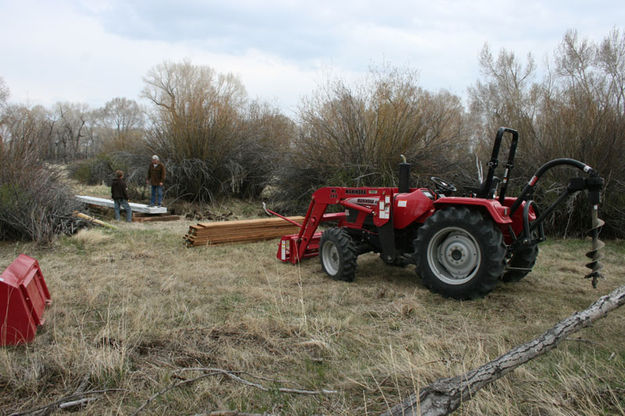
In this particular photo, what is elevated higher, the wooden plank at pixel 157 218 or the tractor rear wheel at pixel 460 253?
the tractor rear wheel at pixel 460 253

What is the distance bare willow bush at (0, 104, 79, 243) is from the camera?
733 cm

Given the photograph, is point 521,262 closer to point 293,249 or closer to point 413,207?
point 413,207

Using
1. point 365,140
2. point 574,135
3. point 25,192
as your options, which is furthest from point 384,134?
point 25,192

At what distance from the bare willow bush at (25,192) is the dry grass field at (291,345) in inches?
83.9

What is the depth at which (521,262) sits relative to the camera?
5.14 m

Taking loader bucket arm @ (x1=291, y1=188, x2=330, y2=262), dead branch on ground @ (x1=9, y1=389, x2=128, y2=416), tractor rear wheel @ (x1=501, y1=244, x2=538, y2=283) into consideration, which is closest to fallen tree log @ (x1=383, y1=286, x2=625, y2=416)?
dead branch on ground @ (x1=9, y1=389, x2=128, y2=416)

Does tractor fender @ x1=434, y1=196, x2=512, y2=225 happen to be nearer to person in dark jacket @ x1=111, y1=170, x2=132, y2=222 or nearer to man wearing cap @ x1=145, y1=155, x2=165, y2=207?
person in dark jacket @ x1=111, y1=170, x2=132, y2=222

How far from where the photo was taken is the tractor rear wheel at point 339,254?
5.29 meters

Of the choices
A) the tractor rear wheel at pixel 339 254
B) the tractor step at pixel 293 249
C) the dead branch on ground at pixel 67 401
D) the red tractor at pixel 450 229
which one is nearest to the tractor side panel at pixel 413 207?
the red tractor at pixel 450 229

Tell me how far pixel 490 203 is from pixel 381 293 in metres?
1.44

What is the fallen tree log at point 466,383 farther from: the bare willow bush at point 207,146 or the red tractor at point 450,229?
the bare willow bush at point 207,146

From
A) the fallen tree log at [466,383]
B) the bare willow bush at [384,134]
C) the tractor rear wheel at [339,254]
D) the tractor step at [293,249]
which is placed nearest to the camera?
the fallen tree log at [466,383]

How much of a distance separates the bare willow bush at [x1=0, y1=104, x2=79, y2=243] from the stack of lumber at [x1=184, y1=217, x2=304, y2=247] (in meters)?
2.29

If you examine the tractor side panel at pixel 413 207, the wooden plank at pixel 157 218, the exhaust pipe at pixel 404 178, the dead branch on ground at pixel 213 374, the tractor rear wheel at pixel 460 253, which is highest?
the exhaust pipe at pixel 404 178
